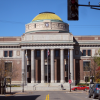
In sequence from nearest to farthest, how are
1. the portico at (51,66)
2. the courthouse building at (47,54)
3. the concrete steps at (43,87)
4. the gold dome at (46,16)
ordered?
1. the concrete steps at (43,87)
2. the portico at (51,66)
3. the courthouse building at (47,54)
4. the gold dome at (46,16)

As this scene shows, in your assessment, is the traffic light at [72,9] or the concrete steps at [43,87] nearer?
the traffic light at [72,9]

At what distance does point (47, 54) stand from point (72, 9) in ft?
204

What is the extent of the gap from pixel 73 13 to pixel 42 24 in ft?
236

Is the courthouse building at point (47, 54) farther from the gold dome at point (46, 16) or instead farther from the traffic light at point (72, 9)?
the traffic light at point (72, 9)

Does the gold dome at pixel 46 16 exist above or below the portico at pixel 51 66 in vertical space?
above

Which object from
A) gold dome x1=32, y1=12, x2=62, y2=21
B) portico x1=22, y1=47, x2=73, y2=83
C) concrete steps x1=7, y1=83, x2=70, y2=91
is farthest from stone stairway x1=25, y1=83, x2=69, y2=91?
gold dome x1=32, y1=12, x2=62, y2=21

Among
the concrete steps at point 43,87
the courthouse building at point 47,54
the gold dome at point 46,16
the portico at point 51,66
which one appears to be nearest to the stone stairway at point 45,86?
the concrete steps at point 43,87

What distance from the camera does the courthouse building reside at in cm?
7756

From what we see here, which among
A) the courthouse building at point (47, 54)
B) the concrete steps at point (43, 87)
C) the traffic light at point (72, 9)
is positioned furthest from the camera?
the courthouse building at point (47, 54)

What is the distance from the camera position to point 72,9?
1502 cm

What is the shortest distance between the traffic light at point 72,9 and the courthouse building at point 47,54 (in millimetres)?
60023

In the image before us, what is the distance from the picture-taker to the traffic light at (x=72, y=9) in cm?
1486

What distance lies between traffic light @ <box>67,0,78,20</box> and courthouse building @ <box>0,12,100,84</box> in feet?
Result: 197

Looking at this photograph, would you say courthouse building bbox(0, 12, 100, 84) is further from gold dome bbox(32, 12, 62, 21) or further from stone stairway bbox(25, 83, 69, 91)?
gold dome bbox(32, 12, 62, 21)
